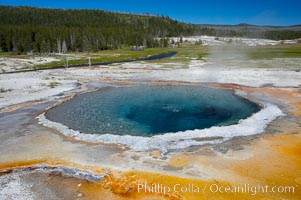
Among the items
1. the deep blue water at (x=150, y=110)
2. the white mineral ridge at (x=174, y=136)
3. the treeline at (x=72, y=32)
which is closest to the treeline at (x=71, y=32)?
the treeline at (x=72, y=32)

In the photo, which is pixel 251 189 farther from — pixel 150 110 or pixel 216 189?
pixel 150 110

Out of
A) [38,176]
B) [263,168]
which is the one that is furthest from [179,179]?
[38,176]

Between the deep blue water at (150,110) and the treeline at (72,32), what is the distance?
4597 centimetres

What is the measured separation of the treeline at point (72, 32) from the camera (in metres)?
92.5

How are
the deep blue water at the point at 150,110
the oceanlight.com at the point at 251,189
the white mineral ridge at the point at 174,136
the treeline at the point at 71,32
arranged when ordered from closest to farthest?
the oceanlight.com at the point at 251,189, the white mineral ridge at the point at 174,136, the deep blue water at the point at 150,110, the treeline at the point at 71,32

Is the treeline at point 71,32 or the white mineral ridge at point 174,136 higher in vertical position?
the treeline at point 71,32

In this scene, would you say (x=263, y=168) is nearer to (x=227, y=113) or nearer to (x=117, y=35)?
(x=227, y=113)

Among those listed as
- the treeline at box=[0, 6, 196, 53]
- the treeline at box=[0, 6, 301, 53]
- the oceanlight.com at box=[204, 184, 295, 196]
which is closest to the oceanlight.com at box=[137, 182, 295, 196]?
the oceanlight.com at box=[204, 184, 295, 196]

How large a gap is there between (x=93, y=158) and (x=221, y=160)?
5479 mm

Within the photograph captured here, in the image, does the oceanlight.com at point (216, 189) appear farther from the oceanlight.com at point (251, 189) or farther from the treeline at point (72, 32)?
the treeline at point (72, 32)

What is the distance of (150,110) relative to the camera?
21.2 meters

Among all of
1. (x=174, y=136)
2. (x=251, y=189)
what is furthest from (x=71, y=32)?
(x=251, y=189)

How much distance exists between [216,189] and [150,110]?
1259 cm

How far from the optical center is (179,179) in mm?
9648
